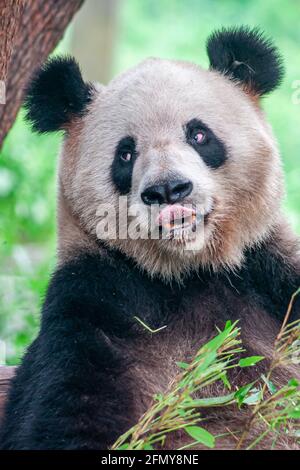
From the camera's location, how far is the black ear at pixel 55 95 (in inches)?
228

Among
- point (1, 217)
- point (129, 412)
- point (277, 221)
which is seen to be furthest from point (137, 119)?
point (1, 217)

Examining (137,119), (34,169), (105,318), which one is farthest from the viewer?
(34,169)

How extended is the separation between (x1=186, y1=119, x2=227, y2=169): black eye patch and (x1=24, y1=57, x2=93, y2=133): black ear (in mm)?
856

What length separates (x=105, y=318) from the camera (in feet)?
17.0

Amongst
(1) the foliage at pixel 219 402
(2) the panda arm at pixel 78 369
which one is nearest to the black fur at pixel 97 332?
(2) the panda arm at pixel 78 369

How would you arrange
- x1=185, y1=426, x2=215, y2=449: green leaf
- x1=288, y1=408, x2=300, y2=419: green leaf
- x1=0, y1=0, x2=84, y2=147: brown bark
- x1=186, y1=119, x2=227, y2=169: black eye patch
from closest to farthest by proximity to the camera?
x1=185, y1=426, x2=215, y2=449: green leaf < x1=288, y1=408, x2=300, y2=419: green leaf < x1=186, y1=119, x2=227, y2=169: black eye patch < x1=0, y1=0, x2=84, y2=147: brown bark

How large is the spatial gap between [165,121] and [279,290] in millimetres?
1298

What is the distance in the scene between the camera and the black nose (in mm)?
4883

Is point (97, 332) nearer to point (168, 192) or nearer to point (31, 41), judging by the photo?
point (168, 192)

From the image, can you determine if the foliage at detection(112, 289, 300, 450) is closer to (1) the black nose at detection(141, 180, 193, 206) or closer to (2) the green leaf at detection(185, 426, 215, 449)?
(2) the green leaf at detection(185, 426, 215, 449)

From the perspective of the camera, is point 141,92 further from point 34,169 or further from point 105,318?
point 34,169

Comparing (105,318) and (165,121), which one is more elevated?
(165,121)

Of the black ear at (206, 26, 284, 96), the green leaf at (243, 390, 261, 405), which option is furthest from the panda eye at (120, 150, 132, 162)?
the green leaf at (243, 390, 261, 405)

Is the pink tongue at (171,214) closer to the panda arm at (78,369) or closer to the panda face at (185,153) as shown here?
the panda face at (185,153)
